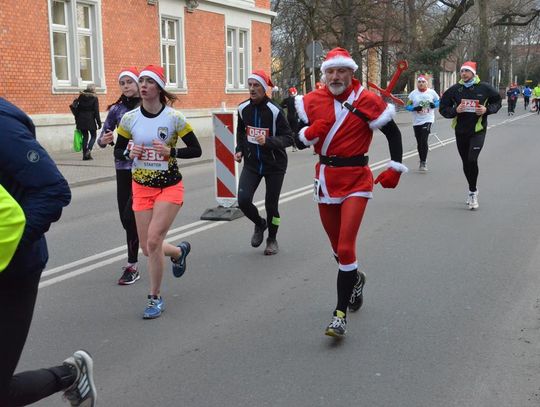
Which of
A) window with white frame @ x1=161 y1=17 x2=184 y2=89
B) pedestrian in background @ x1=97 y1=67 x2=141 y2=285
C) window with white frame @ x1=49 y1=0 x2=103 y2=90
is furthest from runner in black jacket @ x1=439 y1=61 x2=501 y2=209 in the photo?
window with white frame @ x1=161 y1=17 x2=184 y2=89

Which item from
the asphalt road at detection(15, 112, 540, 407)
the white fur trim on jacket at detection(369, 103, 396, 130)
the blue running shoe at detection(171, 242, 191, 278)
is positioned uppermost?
the white fur trim on jacket at detection(369, 103, 396, 130)

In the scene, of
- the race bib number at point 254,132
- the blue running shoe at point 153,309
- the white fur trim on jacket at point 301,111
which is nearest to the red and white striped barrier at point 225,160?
the race bib number at point 254,132

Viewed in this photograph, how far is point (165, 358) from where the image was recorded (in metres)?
4.17

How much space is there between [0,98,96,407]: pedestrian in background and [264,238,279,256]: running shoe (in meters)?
4.26

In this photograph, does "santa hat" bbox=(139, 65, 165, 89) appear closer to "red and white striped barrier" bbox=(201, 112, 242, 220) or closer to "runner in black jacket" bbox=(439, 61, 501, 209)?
"red and white striped barrier" bbox=(201, 112, 242, 220)

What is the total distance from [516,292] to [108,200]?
7125 millimetres

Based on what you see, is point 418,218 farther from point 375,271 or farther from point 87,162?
point 87,162

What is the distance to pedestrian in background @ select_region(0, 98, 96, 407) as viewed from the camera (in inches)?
97.3

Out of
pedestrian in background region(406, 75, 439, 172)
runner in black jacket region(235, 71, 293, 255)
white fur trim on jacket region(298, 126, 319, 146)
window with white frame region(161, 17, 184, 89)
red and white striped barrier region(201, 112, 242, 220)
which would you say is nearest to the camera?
white fur trim on jacket region(298, 126, 319, 146)

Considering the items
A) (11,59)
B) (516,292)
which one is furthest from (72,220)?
(11,59)

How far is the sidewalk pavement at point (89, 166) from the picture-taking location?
12984 millimetres

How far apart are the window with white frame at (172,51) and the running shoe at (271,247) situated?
16.5 metres

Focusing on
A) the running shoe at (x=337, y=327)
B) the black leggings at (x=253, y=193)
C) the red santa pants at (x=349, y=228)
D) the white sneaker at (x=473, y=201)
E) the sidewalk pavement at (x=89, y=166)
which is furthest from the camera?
the sidewalk pavement at (x=89, y=166)

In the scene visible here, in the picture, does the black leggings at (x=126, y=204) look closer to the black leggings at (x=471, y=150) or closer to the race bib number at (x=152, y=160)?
the race bib number at (x=152, y=160)
